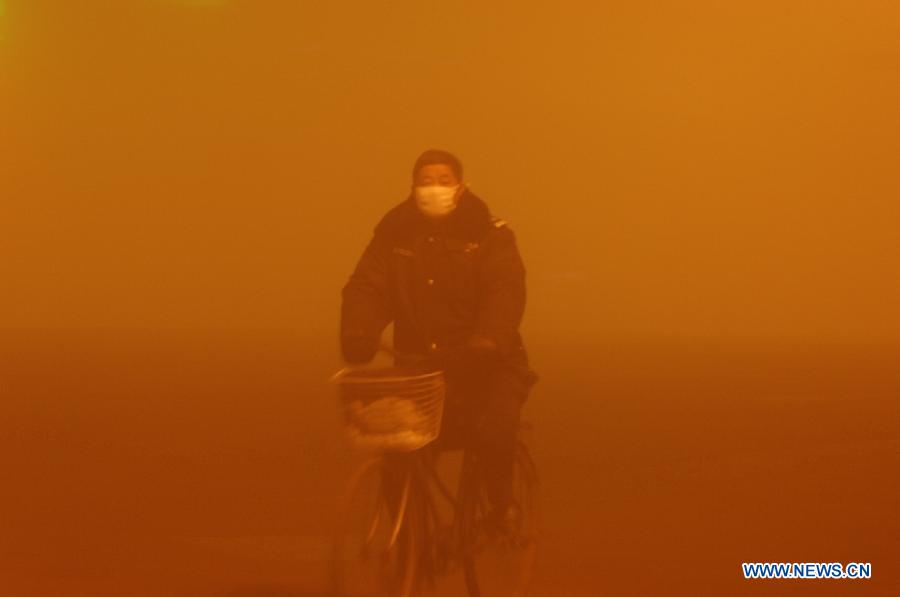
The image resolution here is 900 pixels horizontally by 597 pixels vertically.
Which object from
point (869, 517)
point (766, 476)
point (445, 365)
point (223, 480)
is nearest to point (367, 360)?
point (445, 365)

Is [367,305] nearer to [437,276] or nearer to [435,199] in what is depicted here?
[437,276]

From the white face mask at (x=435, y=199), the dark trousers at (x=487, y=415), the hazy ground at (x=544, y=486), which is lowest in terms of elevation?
the hazy ground at (x=544, y=486)

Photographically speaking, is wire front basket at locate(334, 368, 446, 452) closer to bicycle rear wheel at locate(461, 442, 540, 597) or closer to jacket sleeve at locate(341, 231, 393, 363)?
jacket sleeve at locate(341, 231, 393, 363)

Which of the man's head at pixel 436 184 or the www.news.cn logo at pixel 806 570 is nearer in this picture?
the man's head at pixel 436 184

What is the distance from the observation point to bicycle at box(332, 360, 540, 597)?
5.71 meters

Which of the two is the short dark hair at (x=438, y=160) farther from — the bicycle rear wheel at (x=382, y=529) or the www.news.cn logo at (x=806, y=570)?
the www.news.cn logo at (x=806, y=570)

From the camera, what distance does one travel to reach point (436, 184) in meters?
6.21

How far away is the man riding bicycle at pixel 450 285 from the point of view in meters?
6.20

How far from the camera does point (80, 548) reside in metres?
8.77

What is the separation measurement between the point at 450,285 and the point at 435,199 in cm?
35

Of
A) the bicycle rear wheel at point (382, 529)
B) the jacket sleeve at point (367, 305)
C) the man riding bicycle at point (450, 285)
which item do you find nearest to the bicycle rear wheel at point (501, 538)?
the man riding bicycle at point (450, 285)

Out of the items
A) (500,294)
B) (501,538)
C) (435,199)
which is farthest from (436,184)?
(501,538)

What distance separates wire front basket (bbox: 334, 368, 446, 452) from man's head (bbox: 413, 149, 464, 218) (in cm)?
75

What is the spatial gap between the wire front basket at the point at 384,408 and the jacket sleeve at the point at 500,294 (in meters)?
0.32
